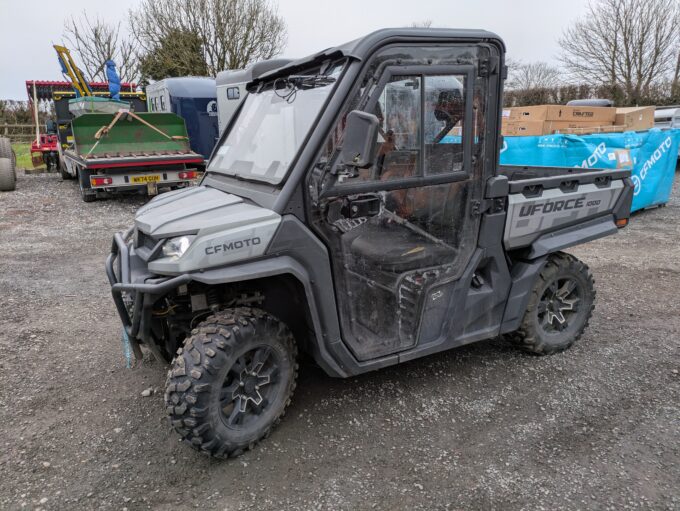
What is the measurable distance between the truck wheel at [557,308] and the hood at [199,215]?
7.12ft

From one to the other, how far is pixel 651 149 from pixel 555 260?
21.4ft

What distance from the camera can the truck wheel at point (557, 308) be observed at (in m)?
3.78

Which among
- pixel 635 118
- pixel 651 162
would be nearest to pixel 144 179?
pixel 651 162

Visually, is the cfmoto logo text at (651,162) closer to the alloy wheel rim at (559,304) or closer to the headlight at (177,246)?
the alloy wheel rim at (559,304)

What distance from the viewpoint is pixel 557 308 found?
3.98 meters

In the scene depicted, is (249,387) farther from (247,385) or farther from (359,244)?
(359,244)

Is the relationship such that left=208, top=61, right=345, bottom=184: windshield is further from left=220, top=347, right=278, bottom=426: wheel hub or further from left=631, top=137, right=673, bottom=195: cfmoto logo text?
left=631, top=137, right=673, bottom=195: cfmoto logo text

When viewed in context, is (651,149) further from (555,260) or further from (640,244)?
(555,260)

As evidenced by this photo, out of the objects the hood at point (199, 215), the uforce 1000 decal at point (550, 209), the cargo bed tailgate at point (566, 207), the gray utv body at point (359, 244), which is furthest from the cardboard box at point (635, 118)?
the hood at point (199, 215)

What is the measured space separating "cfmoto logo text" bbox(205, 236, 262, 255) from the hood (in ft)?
0.28

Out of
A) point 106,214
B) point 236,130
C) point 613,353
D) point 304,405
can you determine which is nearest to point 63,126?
point 106,214

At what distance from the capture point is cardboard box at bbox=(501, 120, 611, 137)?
933 centimetres

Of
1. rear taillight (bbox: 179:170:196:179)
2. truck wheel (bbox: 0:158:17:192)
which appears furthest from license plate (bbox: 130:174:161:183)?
truck wheel (bbox: 0:158:17:192)

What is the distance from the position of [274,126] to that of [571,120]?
320 inches
